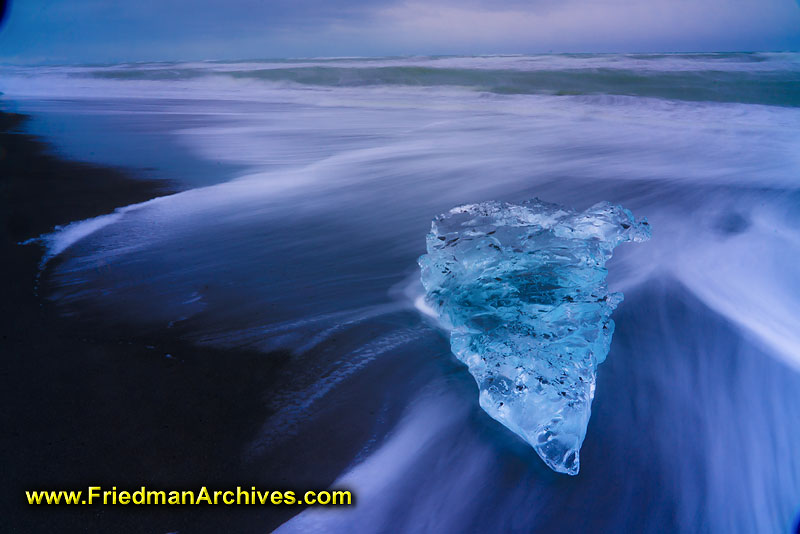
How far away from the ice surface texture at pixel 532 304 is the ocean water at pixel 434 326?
123 mm

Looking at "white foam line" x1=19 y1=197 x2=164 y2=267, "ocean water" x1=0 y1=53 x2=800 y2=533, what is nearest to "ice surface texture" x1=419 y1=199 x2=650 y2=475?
"ocean water" x1=0 y1=53 x2=800 y2=533

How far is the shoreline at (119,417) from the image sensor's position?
1223mm

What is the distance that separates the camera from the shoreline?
122 cm

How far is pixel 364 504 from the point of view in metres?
1.29

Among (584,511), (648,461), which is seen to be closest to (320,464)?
(584,511)

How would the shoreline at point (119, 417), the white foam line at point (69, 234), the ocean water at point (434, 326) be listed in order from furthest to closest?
1. the white foam line at point (69, 234)
2. the ocean water at point (434, 326)
3. the shoreline at point (119, 417)

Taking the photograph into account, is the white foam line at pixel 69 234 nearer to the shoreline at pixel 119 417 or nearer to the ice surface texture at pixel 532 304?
the shoreline at pixel 119 417

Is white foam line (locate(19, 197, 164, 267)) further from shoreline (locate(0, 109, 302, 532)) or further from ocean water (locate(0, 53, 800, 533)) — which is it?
shoreline (locate(0, 109, 302, 532))

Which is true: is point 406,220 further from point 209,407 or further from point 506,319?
point 209,407

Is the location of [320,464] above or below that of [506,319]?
below

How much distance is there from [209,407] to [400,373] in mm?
645

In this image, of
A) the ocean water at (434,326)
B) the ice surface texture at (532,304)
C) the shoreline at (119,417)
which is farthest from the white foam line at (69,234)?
the ice surface texture at (532,304)

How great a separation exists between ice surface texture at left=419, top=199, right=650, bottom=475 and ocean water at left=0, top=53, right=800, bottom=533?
4.9 inches

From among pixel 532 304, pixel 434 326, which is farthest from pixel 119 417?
pixel 532 304
